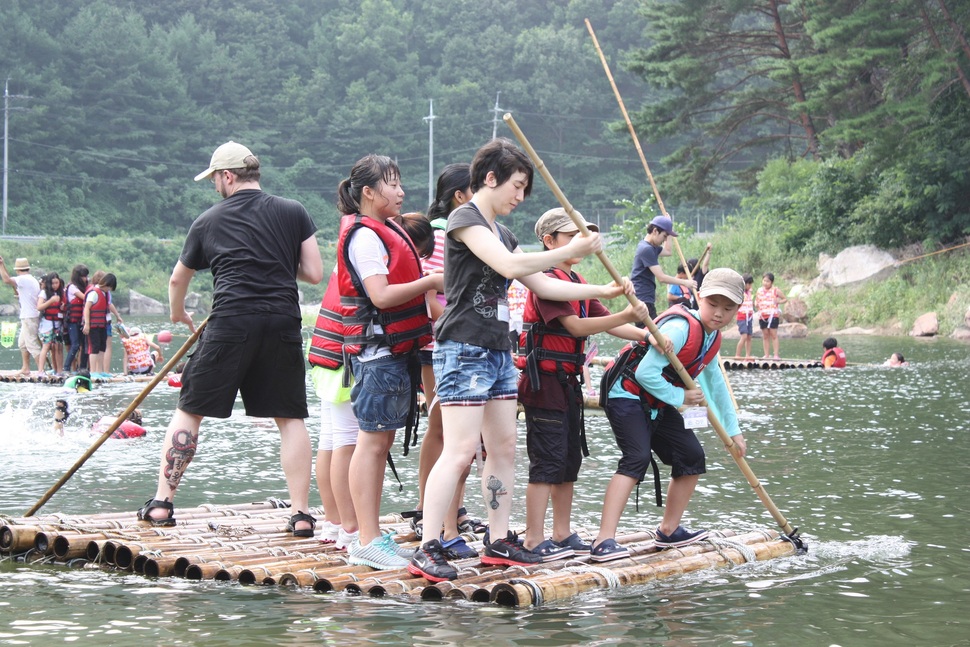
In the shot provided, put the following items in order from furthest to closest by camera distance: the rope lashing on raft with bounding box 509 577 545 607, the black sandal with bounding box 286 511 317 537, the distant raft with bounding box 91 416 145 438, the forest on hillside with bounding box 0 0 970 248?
the forest on hillside with bounding box 0 0 970 248, the distant raft with bounding box 91 416 145 438, the black sandal with bounding box 286 511 317 537, the rope lashing on raft with bounding box 509 577 545 607

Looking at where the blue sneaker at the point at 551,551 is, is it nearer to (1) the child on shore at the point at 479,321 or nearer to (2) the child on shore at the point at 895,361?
(1) the child on shore at the point at 479,321

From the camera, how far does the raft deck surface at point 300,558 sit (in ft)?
18.7

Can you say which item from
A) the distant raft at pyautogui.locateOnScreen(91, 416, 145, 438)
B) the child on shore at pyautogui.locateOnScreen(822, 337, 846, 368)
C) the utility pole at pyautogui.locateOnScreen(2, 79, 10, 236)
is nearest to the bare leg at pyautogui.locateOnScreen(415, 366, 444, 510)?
the distant raft at pyautogui.locateOnScreen(91, 416, 145, 438)

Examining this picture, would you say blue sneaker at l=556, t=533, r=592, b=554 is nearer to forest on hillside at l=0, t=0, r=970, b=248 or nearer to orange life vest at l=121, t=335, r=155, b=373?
orange life vest at l=121, t=335, r=155, b=373

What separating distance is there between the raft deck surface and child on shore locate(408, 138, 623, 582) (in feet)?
0.93

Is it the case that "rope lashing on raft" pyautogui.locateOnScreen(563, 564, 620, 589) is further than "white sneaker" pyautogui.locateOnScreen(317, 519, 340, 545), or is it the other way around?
"white sneaker" pyautogui.locateOnScreen(317, 519, 340, 545)

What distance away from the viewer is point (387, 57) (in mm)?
91062

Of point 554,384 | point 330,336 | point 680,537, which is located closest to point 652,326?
point 554,384

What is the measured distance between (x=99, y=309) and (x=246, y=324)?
1156 centimetres

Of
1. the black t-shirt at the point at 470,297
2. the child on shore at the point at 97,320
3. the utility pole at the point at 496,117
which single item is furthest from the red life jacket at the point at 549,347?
the utility pole at the point at 496,117

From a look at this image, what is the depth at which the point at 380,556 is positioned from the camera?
607 centimetres

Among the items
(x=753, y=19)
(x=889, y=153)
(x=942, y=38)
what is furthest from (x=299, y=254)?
(x=753, y=19)

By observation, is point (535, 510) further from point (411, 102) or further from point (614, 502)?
point (411, 102)

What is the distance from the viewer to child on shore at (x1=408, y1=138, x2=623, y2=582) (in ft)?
18.4
